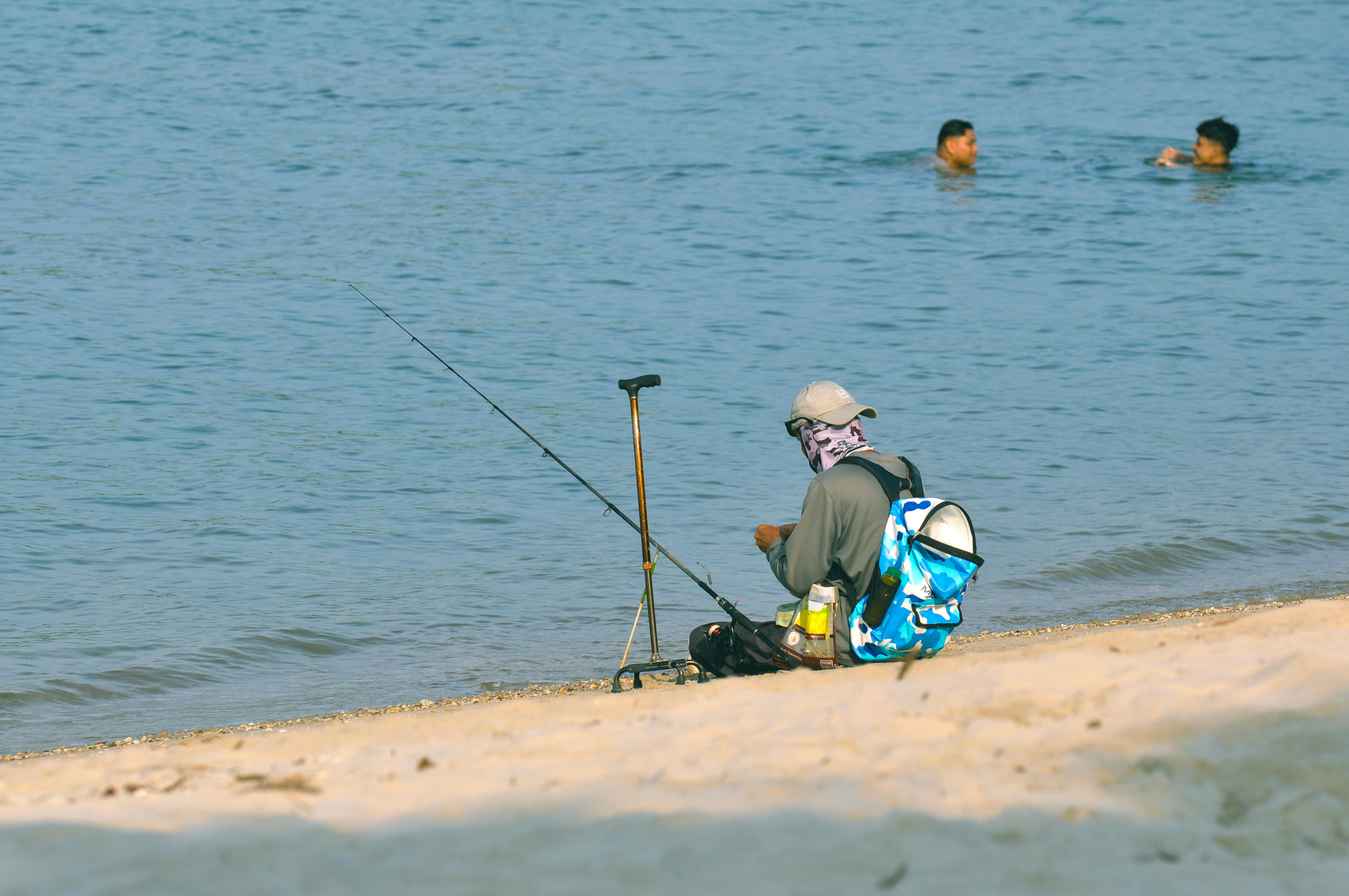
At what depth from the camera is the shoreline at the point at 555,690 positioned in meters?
5.10

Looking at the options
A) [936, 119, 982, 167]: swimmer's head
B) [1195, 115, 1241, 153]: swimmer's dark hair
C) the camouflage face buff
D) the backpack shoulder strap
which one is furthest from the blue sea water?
the backpack shoulder strap

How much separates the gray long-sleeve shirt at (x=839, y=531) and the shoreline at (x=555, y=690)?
558mm

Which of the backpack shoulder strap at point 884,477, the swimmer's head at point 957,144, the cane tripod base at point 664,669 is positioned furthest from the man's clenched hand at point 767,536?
the swimmer's head at point 957,144

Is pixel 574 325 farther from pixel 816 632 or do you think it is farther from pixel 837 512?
pixel 837 512

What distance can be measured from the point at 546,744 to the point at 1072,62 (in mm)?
23268

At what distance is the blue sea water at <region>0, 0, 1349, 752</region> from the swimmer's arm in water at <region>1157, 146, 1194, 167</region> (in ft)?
0.39

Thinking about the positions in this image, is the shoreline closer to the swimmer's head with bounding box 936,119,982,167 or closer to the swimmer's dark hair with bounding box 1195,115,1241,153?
the swimmer's head with bounding box 936,119,982,167

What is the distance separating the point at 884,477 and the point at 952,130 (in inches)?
546

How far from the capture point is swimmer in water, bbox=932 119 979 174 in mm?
17297

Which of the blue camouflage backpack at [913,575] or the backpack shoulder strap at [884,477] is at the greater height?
the backpack shoulder strap at [884,477]

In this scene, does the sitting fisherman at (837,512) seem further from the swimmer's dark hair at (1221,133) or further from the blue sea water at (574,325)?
the swimmer's dark hair at (1221,133)

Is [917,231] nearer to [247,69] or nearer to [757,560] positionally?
[757,560]

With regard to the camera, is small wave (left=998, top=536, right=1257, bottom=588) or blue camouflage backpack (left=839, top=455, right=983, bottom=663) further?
small wave (left=998, top=536, right=1257, bottom=588)

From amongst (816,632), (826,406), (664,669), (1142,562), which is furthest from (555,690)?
(1142,562)
